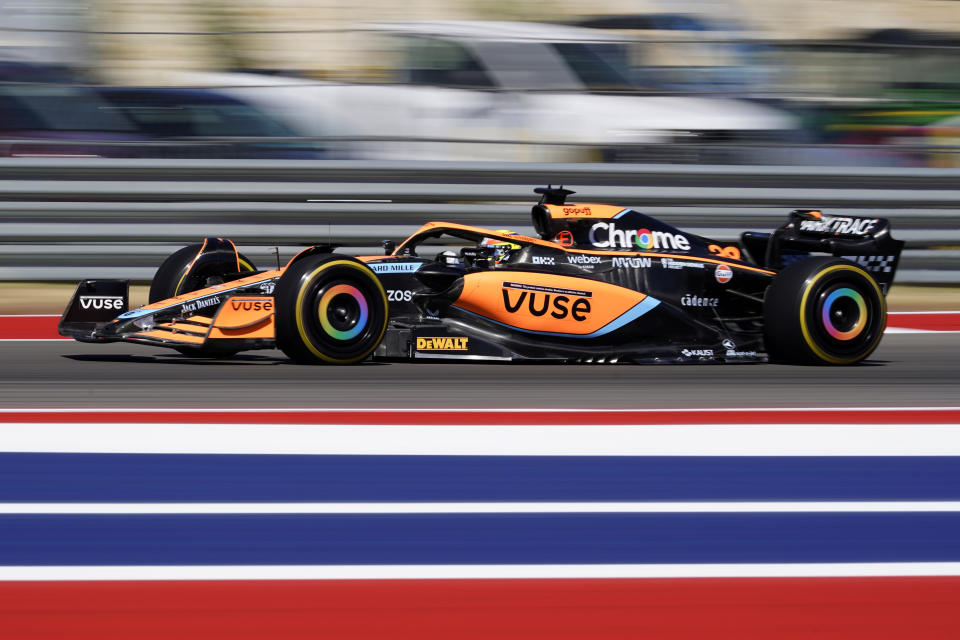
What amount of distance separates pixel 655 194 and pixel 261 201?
3.43m

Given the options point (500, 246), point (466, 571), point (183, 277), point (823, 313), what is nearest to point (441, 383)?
point (500, 246)

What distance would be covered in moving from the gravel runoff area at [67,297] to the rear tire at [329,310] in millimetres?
3653

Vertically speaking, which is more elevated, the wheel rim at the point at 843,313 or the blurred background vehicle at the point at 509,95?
the blurred background vehicle at the point at 509,95

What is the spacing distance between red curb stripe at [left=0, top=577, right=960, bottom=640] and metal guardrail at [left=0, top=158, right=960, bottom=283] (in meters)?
7.22

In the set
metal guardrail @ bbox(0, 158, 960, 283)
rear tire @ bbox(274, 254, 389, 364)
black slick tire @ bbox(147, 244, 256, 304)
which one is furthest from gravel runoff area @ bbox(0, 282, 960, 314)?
rear tire @ bbox(274, 254, 389, 364)

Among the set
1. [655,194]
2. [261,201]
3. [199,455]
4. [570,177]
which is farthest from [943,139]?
[199,455]

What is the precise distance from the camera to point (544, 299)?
665 centimetres

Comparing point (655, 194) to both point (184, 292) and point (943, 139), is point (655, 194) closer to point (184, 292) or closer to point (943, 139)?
point (943, 139)

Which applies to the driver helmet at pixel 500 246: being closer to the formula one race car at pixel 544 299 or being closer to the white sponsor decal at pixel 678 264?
the formula one race car at pixel 544 299

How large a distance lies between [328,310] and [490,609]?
11.9 ft

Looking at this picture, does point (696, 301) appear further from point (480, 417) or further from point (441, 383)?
point (480, 417)

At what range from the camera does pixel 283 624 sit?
2.74 meters

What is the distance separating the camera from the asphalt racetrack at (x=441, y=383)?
5539 mm

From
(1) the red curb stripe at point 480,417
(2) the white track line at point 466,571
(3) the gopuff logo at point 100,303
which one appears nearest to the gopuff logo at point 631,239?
(1) the red curb stripe at point 480,417
